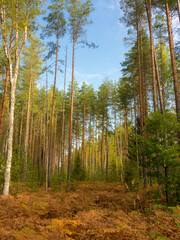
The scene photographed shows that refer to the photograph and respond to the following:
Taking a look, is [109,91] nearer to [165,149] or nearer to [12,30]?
[12,30]

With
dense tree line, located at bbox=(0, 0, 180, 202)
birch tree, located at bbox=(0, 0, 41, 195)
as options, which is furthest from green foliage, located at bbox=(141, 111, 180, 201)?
birch tree, located at bbox=(0, 0, 41, 195)

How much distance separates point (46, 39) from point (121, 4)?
703cm

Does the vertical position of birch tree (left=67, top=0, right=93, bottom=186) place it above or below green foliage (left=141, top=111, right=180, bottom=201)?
above

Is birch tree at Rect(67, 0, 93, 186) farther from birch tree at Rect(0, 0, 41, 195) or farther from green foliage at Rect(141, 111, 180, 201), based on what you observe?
green foliage at Rect(141, 111, 180, 201)

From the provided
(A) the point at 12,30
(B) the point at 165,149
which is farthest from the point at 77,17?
(B) the point at 165,149

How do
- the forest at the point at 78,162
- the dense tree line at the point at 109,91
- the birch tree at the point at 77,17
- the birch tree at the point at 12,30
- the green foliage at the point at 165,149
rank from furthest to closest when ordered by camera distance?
the birch tree at the point at 77,17, the birch tree at the point at 12,30, the dense tree line at the point at 109,91, the green foliage at the point at 165,149, the forest at the point at 78,162

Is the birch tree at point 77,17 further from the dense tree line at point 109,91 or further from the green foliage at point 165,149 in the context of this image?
the green foliage at point 165,149

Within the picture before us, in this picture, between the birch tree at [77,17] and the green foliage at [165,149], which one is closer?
the green foliage at [165,149]

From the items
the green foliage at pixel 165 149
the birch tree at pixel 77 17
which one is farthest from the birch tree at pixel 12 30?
the green foliage at pixel 165 149

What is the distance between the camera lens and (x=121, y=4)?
12.6 meters

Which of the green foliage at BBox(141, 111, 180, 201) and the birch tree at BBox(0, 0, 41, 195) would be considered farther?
the birch tree at BBox(0, 0, 41, 195)

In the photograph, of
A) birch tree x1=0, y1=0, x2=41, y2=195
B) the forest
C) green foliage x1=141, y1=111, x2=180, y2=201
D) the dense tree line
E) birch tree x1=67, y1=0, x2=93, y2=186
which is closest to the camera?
the forest

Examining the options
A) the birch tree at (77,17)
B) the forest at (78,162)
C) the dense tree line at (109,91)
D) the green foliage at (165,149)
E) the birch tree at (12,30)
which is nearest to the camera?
the forest at (78,162)

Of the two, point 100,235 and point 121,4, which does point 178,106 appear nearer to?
point 100,235
